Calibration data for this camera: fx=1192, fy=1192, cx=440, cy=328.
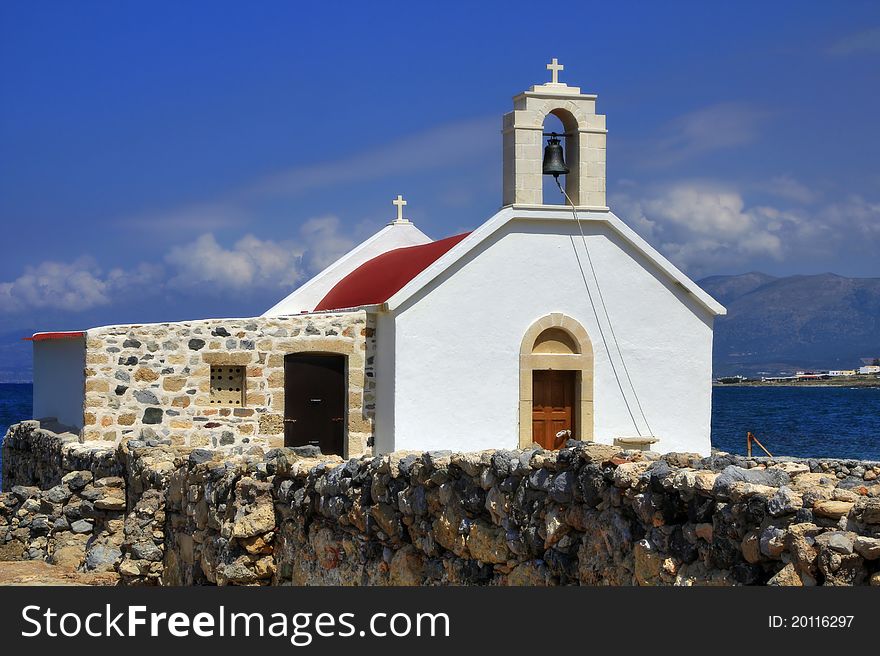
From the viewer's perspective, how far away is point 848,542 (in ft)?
15.0

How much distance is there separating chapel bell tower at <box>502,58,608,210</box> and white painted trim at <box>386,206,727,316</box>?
0.15m

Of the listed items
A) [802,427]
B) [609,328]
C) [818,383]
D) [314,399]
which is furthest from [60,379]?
[818,383]

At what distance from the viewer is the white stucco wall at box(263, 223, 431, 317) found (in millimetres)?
21328

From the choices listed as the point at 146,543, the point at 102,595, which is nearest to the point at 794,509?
the point at 102,595

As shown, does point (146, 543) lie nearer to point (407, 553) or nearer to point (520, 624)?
point (407, 553)

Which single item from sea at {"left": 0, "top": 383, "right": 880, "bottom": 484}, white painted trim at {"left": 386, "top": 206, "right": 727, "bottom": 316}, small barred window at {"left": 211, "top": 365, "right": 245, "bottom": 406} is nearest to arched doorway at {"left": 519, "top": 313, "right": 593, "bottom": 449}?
white painted trim at {"left": 386, "top": 206, "right": 727, "bottom": 316}

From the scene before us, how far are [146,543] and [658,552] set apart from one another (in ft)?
23.4

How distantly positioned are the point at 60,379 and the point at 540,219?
8.20m

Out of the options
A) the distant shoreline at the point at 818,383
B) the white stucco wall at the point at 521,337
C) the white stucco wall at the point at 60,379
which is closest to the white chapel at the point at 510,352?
the white stucco wall at the point at 521,337

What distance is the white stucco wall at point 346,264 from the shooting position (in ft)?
70.0

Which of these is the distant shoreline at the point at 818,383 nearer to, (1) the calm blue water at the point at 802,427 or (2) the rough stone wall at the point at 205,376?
(1) the calm blue water at the point at 802,427

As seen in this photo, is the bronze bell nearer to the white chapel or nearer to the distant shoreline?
the white chapel

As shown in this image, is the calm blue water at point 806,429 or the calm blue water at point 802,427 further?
the calm blue water at point 802,427

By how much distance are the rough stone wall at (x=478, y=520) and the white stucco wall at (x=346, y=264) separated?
331 inches
